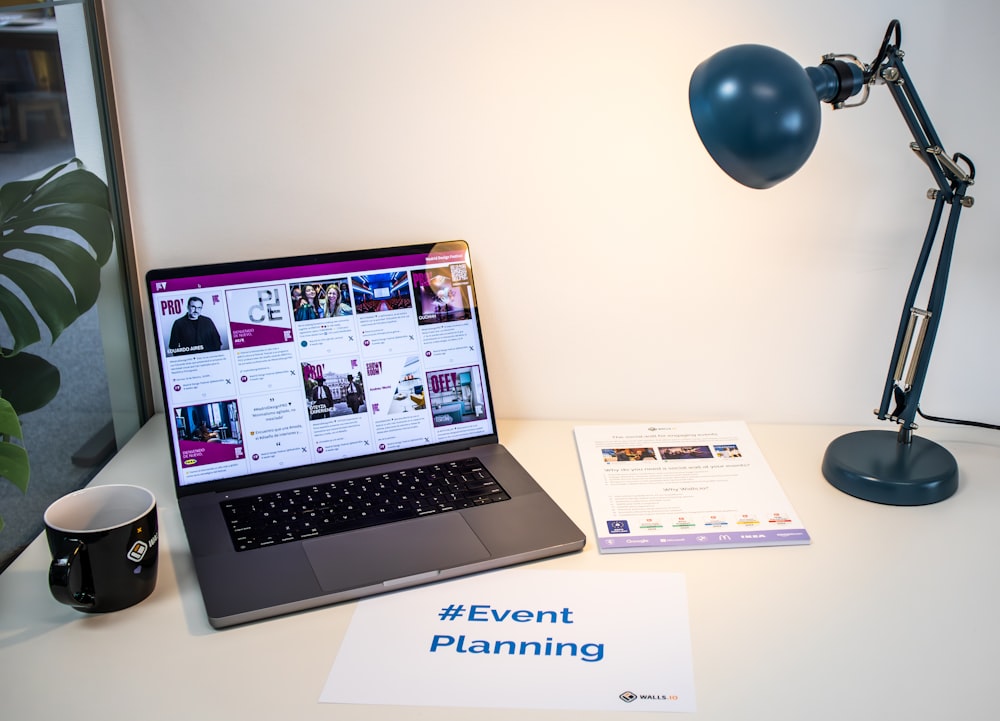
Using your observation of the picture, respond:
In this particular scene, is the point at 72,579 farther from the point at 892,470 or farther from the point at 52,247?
the point at 892,470

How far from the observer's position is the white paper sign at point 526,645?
0.73m

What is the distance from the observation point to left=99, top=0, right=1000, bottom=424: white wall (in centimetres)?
108

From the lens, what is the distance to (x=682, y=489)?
3.41 ft

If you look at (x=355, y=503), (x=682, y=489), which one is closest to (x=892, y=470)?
(x=682, y=489)

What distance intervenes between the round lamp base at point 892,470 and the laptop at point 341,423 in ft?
1.13

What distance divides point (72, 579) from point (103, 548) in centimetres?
4

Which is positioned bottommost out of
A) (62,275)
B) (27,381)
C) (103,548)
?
(103,548)

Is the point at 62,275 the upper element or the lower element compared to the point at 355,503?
upper

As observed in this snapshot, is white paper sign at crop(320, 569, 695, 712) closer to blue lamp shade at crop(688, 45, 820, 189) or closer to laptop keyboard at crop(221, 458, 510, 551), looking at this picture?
laptop keyboard at crop(221, 458, 510, 551)

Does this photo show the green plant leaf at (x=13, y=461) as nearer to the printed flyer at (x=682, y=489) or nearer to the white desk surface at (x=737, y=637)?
the white desk surface at (x=737, y=637)

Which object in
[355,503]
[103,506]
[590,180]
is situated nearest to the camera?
[103,506]

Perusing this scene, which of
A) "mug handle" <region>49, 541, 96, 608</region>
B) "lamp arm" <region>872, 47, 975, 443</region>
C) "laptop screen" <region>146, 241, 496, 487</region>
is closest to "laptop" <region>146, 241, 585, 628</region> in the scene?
"laptop screen" <region>146, 241, 496, 487</region>

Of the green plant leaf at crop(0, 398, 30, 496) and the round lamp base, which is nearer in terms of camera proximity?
the green plant leaf at crop(0, 398, 30, 496)

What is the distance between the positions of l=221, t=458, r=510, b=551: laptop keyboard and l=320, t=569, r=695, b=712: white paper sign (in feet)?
0.42
